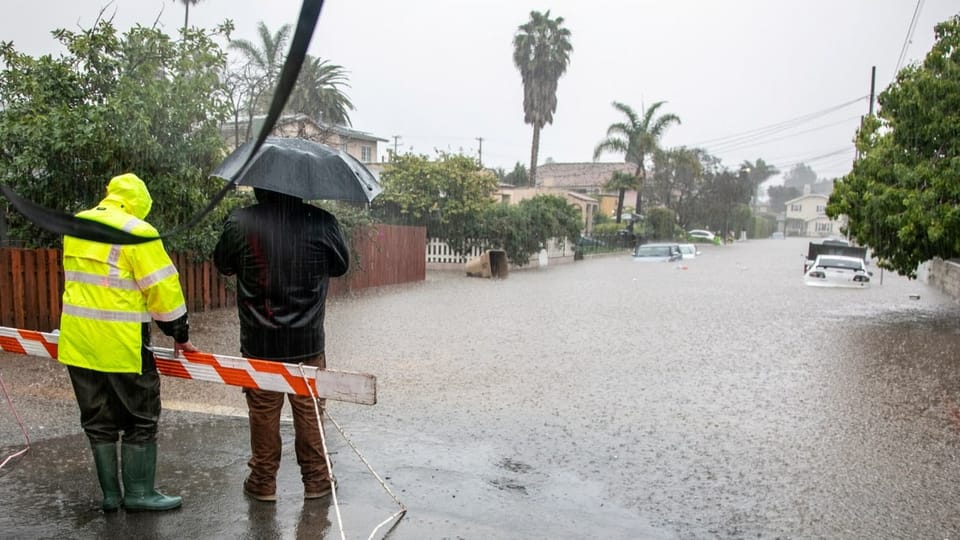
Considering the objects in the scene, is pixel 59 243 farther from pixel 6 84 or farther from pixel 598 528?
pixel 598 528

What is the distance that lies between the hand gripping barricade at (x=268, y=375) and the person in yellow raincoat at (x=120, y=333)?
115 millimetres

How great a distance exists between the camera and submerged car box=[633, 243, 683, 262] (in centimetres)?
3447

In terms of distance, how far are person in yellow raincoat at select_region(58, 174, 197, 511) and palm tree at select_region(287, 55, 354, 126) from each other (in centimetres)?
2047

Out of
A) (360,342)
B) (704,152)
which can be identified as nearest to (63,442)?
(360,342)

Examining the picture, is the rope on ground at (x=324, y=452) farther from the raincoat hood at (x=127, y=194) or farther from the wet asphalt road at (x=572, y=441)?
the raincoat hood at (x=127, y=194)

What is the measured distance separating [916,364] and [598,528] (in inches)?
290

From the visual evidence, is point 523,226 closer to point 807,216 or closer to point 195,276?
point 195,276

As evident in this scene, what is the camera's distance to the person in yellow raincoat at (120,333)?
Answer: 3760 mm

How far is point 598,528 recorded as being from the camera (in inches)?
163

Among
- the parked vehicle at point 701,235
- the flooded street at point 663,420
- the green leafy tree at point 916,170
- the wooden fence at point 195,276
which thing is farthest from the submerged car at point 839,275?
the parked vehicle at point 701,235

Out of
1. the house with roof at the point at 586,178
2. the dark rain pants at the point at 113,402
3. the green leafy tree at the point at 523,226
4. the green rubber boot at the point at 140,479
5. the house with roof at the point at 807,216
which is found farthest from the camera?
the house with roof at the point at 807,216

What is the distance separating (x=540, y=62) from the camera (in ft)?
159

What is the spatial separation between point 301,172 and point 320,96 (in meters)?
23.9

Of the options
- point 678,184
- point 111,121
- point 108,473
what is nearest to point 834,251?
point 111,121
